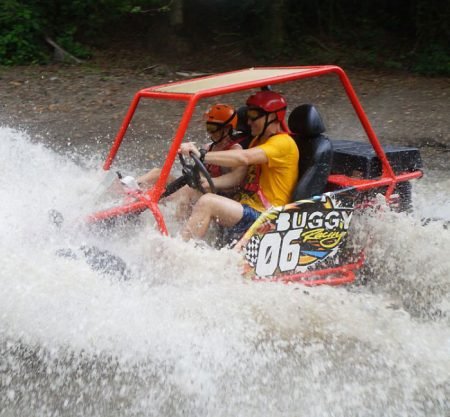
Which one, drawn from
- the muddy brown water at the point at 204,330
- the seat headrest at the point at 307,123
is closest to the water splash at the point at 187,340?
the muddy brown water at the point at 204,330

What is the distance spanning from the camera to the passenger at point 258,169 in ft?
12.1

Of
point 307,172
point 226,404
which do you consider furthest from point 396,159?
point 226,404

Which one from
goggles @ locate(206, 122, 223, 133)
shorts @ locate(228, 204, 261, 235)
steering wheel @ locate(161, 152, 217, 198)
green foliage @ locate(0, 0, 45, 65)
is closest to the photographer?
steering wheel @ locate(161, 152, 217, 198)

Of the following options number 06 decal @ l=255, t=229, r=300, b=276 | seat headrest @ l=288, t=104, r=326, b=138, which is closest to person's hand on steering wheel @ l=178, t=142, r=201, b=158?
number 06 decal @ l=255, t=229, r=300, b=276

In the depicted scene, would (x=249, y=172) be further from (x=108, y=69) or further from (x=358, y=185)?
(x=108, y=69)

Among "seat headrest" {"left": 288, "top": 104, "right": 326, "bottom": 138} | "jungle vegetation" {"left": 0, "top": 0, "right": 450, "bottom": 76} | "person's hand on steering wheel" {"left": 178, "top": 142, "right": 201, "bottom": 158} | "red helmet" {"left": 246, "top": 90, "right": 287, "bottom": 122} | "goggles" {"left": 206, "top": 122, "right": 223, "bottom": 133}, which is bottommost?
"jungle vegetation" {"left": 0, "top": 0, "right": 450, "bottom": 76}

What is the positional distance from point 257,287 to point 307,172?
0.80 m

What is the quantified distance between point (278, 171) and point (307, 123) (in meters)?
0.43

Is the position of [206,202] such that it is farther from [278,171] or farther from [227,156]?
[278,171]

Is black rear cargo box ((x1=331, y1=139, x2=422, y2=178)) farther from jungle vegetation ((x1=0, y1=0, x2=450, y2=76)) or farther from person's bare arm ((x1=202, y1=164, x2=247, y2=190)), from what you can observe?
jungle vegetation ((x1=0, y1=0, x2=450, y2=76))

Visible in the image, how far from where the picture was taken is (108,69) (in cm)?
1052

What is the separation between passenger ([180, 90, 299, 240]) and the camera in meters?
3.70

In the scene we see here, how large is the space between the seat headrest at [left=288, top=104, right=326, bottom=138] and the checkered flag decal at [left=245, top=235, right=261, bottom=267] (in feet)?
2.76

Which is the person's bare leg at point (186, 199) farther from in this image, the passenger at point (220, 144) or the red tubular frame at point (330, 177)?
the red tubular frame at point (330, 177)
